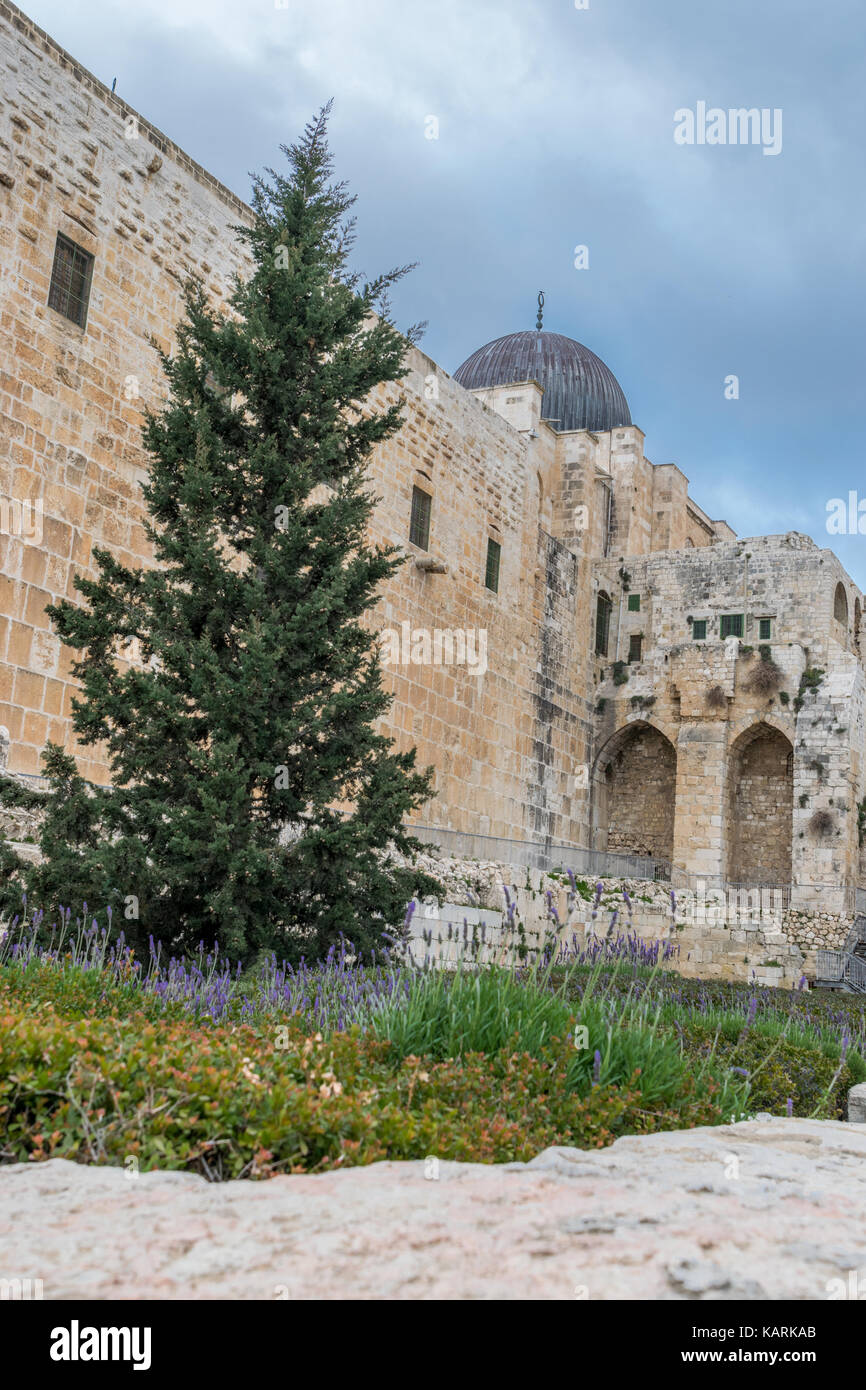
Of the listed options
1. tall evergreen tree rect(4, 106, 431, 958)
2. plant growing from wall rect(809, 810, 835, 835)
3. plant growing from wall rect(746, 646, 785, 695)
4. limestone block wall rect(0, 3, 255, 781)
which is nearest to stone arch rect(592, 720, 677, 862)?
plant growing from wall rect(746, 646, 785, 695)

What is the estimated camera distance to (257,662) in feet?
20.9

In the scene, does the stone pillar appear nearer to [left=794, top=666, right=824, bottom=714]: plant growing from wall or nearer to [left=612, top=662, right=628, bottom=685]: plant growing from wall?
[left=794, top=666, right=824, bottom=714]: plant growing from wall

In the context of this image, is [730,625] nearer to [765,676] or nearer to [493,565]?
[765,676]

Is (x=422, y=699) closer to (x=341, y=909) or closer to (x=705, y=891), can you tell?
(x=705, y=891)

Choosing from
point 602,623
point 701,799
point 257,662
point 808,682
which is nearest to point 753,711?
point 808,682

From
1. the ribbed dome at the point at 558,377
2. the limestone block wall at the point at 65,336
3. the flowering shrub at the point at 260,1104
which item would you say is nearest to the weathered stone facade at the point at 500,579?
the limestone block wall at the point at 65,336

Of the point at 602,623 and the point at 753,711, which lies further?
the point at 602,623

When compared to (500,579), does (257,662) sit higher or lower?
lower

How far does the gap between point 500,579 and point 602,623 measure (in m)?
5.39

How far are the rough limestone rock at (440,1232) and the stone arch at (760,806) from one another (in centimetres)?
2253

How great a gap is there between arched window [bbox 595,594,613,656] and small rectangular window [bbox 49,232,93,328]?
15242mm

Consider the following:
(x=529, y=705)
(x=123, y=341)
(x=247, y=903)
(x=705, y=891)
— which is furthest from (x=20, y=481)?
(x=705, y=891)

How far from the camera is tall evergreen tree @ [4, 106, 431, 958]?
6.21 m

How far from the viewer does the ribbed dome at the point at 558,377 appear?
3041cm
